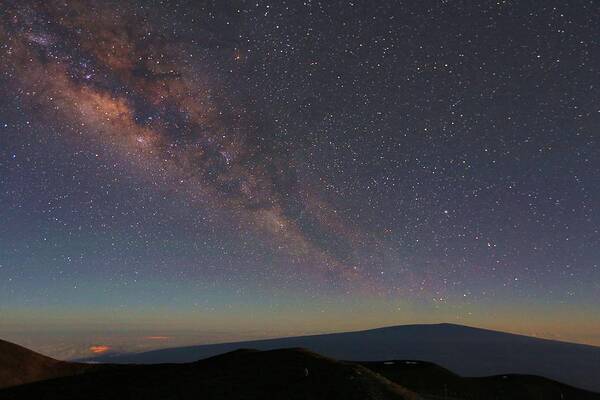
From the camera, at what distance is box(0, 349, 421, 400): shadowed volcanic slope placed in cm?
4234

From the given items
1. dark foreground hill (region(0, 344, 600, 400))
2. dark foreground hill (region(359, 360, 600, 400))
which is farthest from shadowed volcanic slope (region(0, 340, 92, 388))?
dark foreground hill (region(359, 360, 600, 400))

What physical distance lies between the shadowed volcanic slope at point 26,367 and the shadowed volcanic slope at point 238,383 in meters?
17.5

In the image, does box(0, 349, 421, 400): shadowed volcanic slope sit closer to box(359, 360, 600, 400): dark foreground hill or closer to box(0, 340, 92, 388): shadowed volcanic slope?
box(359, 360, 600, 400): dark foreground hill

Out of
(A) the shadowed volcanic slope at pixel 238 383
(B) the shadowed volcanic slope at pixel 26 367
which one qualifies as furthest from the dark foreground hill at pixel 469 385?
(B) the shadowed volcanic slope at pixel 26 367

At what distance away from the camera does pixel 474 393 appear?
202 feet

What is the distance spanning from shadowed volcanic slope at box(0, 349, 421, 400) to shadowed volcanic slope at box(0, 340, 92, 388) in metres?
17.5

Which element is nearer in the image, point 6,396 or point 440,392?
point 6,396

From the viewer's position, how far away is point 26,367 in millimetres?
70062

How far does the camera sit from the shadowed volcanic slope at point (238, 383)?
4234 cm

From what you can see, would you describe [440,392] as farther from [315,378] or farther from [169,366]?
[169,366]

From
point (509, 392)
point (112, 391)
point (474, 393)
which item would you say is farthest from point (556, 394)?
point (112, 391)

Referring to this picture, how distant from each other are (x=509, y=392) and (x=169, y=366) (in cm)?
4702

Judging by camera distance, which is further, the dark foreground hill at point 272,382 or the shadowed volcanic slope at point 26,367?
the shadowed volcanic slope at point 26,367

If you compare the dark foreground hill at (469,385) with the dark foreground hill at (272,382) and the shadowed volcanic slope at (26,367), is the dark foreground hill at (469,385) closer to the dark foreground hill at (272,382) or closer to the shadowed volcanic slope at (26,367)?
the dark foreground hill at (272,382)
